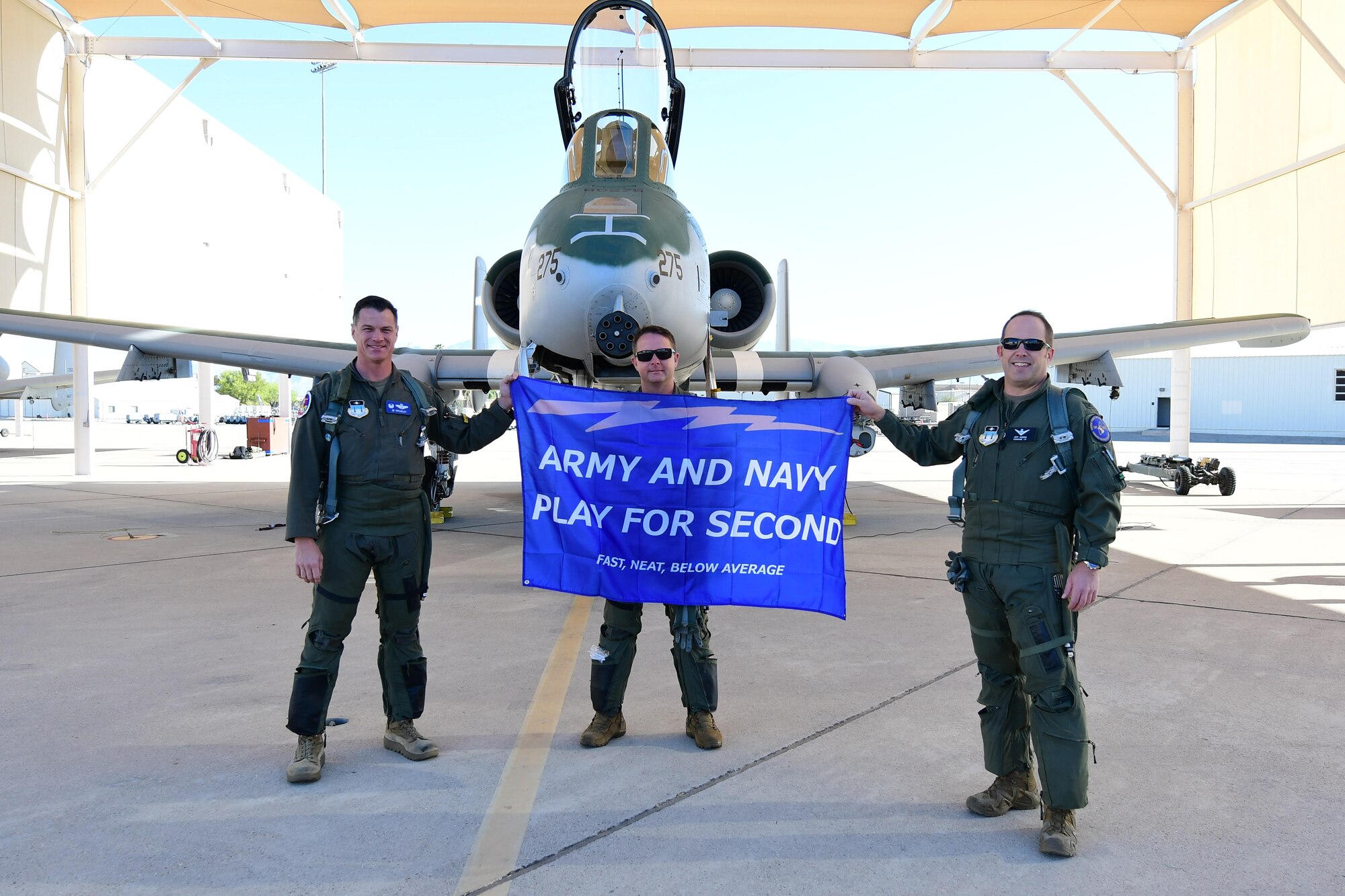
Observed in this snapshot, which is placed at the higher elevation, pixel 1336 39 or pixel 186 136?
pixel 186 136

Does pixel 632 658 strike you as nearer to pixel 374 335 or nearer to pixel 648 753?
pixel 648 753

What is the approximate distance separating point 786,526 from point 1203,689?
8.43 feet

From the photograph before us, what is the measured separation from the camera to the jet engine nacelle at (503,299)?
9680 mm

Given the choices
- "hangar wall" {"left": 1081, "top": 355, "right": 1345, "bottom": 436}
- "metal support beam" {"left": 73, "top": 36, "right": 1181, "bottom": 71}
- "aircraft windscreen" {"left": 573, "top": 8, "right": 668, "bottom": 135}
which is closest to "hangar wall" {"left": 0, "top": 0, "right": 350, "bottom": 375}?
"metal support beam" {"left": 73, "top": 36, "right": 1181, "bottom": 71}

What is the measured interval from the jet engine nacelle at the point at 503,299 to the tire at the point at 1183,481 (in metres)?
12.2

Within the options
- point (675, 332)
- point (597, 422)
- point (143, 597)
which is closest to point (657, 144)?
point (675, 332)

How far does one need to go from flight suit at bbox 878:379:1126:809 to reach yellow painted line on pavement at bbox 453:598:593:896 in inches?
71.1

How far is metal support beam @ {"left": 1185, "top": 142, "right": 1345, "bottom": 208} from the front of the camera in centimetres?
1364

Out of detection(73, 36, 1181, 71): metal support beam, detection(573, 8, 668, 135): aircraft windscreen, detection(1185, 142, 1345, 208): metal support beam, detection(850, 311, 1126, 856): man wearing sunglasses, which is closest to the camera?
detection(850, 311, 1126, 856): man wearing sunglasses

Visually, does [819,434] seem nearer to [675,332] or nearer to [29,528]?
[675,332]

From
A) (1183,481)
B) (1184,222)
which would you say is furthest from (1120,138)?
(1183,481)

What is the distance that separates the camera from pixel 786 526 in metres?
3.86

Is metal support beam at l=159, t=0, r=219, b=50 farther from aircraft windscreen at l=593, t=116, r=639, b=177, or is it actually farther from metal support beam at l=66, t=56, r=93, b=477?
aircraft windscreen at l=593, t=116, r=639, b=177

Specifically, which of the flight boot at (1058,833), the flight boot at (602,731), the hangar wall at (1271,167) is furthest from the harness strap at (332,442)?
the hangar wall at (1271,167)
